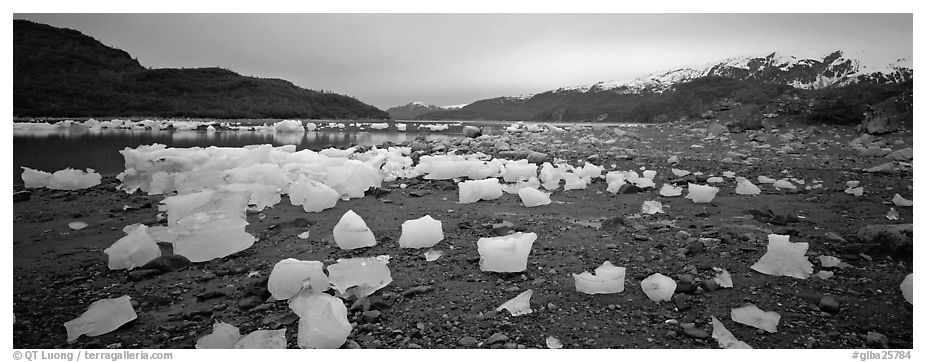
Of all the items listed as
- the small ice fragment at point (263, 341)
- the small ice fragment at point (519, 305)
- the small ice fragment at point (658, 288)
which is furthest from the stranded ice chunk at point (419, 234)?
the small ice fragment at point (658, 288)

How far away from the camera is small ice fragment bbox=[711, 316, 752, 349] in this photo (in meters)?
1.66

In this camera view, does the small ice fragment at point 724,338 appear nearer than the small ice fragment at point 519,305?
Yes

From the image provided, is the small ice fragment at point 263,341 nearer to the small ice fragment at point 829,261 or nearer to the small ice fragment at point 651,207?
the small ice fragment at point 829,261

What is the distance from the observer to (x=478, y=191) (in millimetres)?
4043

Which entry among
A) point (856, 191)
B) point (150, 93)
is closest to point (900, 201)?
point (856, 191)

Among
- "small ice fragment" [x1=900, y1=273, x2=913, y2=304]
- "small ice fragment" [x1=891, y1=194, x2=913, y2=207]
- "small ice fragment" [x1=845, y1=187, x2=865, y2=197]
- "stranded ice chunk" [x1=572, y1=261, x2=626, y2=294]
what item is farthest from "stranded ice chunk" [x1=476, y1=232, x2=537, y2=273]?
"small ice fragment" [x1=845, y1=187, x2=865, y2=197]

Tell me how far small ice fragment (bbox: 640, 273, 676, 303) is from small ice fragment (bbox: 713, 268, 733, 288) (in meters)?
0.28

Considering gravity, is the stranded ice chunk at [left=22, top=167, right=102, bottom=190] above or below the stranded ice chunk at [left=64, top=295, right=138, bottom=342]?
above

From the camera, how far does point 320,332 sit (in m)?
1.68

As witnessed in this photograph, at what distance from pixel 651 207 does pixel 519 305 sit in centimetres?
206

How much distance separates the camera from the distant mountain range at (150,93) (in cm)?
1902

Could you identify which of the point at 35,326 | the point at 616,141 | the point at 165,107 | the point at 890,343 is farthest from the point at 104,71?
the point at 890,343

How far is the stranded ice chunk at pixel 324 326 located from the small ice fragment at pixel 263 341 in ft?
0.21

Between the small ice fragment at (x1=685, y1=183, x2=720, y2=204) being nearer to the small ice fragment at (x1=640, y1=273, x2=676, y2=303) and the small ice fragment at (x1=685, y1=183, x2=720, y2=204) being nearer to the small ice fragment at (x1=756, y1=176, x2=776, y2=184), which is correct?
the small ice fragment at (x1=756, y1=176, x2=776, y2=184)
